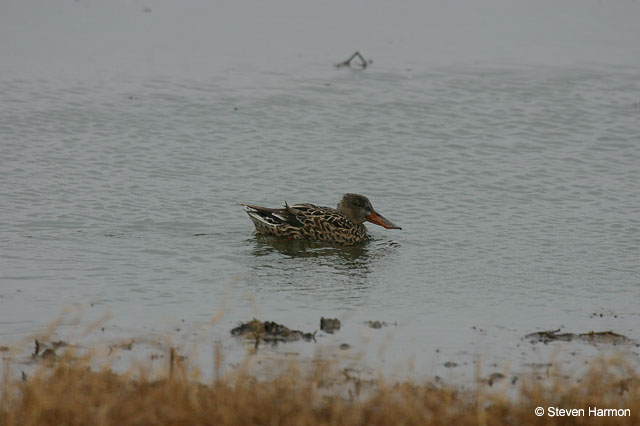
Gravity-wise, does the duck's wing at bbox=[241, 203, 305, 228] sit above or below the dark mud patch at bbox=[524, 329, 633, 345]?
above

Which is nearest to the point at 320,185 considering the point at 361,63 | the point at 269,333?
the point at 269,333

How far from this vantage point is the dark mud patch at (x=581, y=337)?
8.38m

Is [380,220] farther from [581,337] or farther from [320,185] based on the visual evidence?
[581,337]

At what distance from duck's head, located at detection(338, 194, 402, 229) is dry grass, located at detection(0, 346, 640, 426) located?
5896 millimetres

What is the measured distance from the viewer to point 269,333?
319 inches

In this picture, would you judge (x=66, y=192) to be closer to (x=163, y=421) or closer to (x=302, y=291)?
(x=302, y=291)

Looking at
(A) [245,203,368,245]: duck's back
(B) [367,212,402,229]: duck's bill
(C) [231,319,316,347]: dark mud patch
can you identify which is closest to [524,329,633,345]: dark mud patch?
(C) [231,319,316,347]: dark mud patch

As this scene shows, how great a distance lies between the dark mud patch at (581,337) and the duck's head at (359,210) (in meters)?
4.05

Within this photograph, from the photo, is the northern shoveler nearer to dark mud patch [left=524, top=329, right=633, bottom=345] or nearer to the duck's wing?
the duck's wing

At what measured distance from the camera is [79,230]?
1152cm

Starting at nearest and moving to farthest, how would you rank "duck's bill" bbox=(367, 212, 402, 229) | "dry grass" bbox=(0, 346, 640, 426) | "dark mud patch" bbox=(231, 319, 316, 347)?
"dry grass" bbox=(0, 346, 640, 426), "dark mud patch" bbox=(231, 319, 316, 347), "duck's bill" bbox=(367, 212, 402, 229)

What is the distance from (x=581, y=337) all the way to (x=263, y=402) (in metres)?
3.63

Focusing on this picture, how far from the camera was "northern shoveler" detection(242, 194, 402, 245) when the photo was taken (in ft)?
39.1

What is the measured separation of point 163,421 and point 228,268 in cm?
487
